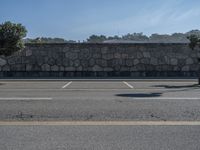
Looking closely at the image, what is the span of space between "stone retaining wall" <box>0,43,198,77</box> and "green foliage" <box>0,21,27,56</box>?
15.1ft

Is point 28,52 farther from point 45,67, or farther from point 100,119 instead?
point 100,119

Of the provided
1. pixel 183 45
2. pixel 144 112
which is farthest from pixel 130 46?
pixel 144 112

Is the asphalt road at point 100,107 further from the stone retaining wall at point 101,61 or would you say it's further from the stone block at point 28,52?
the stone block at point 28,52

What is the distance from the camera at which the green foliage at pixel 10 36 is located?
21328 millimetres

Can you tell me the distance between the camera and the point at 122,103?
1254 centimetres

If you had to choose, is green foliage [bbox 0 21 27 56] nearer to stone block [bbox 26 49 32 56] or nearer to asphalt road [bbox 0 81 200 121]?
stone block [bbox 26 49 32 56]

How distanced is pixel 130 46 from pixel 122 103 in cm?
1424

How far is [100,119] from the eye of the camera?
985cm

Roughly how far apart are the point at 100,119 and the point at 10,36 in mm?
12659

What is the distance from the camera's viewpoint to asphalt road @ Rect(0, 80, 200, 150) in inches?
292

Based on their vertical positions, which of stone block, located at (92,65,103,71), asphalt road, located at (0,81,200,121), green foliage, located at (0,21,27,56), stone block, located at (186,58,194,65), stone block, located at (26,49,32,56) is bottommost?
asphalt road, located at (0,81,200,121)

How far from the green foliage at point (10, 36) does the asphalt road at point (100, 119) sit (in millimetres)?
7158
